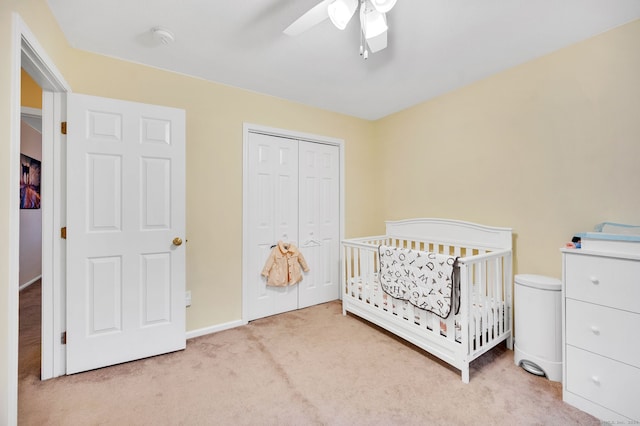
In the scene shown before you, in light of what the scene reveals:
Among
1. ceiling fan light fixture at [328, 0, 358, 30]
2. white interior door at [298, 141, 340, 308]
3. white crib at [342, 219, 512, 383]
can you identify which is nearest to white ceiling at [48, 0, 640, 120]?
ceiling fan light fixture at [328, 0, 358, 30]

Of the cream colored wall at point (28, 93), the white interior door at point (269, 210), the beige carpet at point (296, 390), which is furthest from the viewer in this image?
the cream colored wall at point (28, 93)

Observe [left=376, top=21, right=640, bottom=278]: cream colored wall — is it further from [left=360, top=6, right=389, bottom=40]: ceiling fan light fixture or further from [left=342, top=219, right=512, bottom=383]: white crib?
[left=360, top=6, right=389, bottom=40]: ceiling fan light fixture

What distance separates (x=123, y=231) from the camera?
1.95m

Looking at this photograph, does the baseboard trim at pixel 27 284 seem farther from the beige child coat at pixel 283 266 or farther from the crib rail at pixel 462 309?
the crib rail at pixel 462 309

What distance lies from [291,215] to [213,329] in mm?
1317

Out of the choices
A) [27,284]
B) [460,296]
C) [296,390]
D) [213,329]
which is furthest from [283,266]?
[27,284]

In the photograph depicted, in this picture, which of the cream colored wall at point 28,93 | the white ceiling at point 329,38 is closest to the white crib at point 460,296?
the white ceiling at point 329,38

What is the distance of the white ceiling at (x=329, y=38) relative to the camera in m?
1.57

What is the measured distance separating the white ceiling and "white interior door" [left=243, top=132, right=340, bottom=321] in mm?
702

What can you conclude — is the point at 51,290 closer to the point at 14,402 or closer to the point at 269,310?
the point at 14,402

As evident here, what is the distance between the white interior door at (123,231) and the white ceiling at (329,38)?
0.45 m

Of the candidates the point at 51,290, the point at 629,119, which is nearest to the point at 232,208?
the point at 51,290

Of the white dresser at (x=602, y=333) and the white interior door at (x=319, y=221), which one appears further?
the white interior door at (x=319, y=221)

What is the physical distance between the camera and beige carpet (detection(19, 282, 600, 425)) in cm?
146
